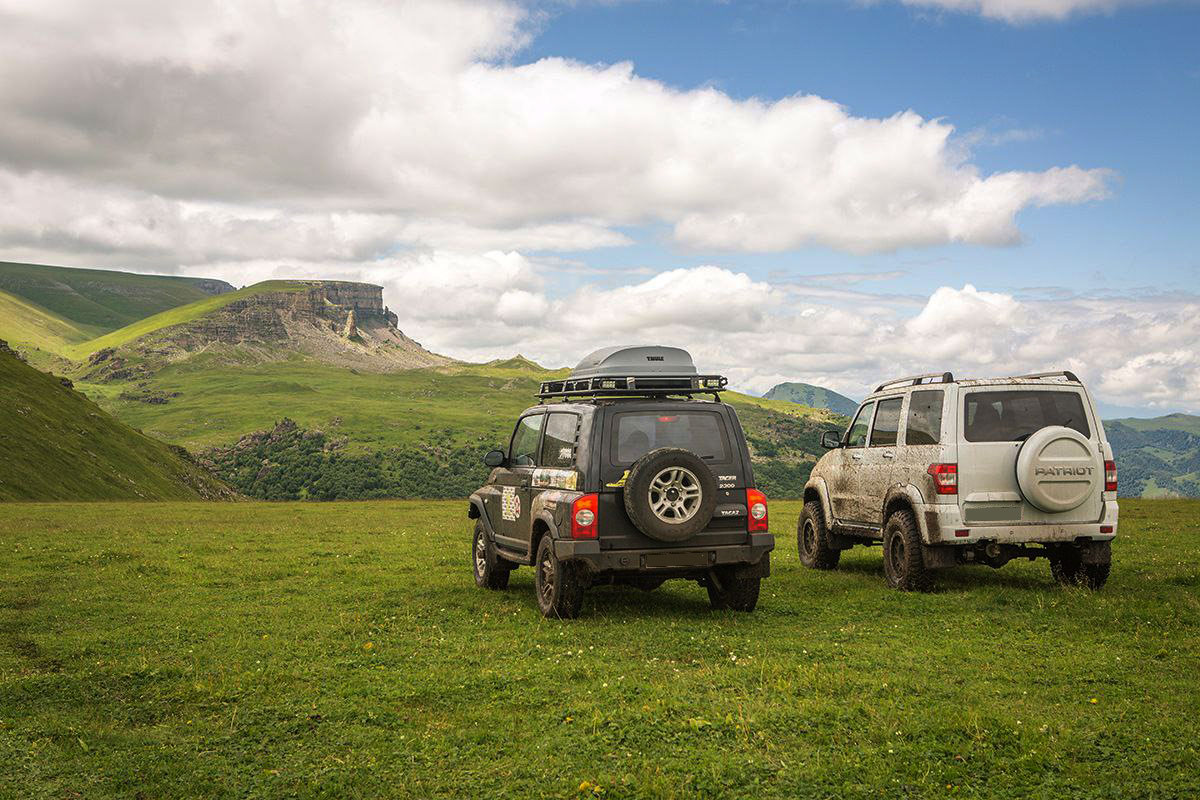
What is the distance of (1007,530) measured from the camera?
1334cm

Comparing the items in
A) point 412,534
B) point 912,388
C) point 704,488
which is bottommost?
point 412,534

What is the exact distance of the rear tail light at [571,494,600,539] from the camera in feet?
38.7

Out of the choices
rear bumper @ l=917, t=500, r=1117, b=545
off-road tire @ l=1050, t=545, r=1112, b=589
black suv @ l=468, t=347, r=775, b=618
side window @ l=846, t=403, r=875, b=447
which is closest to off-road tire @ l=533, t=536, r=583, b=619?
black suv @ l=468, t=347, r=775, b=618

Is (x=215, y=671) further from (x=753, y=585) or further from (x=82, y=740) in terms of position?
(x=753, y=585)

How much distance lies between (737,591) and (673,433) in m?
2.31

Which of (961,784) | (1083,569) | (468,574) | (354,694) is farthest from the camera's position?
(468,574)

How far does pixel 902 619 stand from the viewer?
1222 cm

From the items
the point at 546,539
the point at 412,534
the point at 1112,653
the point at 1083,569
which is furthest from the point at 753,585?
the point at 412,534

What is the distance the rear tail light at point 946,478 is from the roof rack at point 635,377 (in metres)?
3.26

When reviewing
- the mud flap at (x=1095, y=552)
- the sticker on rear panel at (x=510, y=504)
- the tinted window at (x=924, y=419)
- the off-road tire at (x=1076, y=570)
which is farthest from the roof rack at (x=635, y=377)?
the off-road tire at (x=1076, y=570)

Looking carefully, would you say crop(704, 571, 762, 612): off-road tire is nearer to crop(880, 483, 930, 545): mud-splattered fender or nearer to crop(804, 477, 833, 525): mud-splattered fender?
crop(880, 483, 930, 545): mud-splattered fender

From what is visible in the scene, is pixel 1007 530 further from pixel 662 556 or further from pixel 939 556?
pixel 662 556

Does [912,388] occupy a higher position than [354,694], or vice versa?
[912,388]

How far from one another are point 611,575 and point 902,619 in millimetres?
3764
